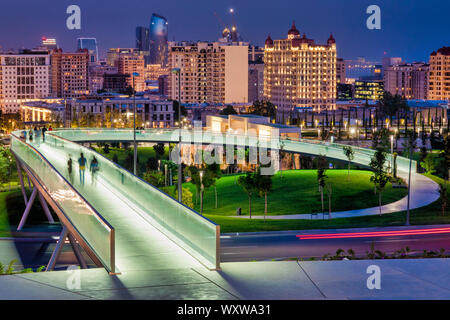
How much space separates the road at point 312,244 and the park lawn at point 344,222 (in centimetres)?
207

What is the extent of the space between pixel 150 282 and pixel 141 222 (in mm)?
6710

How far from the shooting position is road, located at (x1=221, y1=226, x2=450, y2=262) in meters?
27.6

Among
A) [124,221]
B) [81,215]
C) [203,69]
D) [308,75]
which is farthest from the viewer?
[203,69]

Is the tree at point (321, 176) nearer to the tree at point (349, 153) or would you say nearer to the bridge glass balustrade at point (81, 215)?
the tree at point (349, 153)

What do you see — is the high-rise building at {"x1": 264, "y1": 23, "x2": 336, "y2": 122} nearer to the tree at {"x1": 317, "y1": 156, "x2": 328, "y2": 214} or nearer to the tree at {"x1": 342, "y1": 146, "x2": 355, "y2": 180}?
the tree at {"x1": 317, "y1": 156, "x2": 328, "y2": 214}

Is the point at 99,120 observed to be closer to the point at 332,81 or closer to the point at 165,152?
the point at 165,152

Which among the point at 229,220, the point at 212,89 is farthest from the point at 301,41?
the point at 229,220

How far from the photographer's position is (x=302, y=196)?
1901 inches

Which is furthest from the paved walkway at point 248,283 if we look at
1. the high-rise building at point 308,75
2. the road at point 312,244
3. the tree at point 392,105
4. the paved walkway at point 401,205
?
the high-rise building at point 308,75

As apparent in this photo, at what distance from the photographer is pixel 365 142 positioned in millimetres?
93312

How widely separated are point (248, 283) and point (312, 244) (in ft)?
56.6

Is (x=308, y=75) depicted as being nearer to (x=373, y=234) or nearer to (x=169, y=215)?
(x=373, y=234)

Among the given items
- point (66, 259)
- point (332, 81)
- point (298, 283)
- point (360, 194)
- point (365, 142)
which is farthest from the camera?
point (332, 81)

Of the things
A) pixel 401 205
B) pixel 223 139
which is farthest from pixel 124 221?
pixel 223 139
